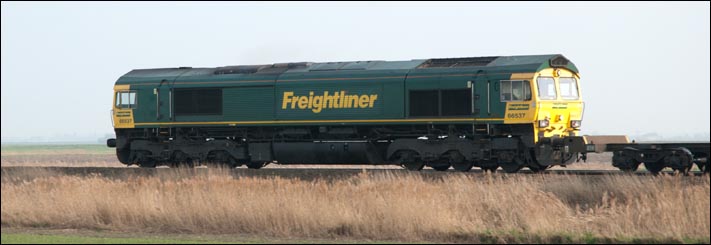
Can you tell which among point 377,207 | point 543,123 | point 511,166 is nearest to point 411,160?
point 511,166

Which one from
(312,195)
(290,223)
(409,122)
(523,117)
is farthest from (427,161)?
(290,223)

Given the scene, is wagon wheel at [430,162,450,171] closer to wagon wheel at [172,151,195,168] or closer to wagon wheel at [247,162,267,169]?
wagon wheel at [247,162,267,169]

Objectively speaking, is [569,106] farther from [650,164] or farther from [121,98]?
[121,98]

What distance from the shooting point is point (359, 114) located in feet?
108

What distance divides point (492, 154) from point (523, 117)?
1.43 m

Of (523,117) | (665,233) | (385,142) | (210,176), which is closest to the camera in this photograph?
(665,233)

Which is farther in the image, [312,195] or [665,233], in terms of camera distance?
[312,195]

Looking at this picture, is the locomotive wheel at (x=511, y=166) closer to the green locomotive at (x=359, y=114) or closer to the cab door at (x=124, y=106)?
the green locomotive at (x=359, y=114)

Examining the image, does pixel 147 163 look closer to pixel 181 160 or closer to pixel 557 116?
pixel 181 160

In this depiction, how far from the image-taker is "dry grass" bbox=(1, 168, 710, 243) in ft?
66.2

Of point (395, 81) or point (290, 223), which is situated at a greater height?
point (395, 81)

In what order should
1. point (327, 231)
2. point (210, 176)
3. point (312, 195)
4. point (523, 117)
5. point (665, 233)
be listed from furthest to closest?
point (523, 117) → point (210, 176) → point (312, 195) → point (327, 231) → point (665, 233)

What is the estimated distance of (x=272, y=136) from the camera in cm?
3453

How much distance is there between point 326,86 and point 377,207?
41.5 feet
